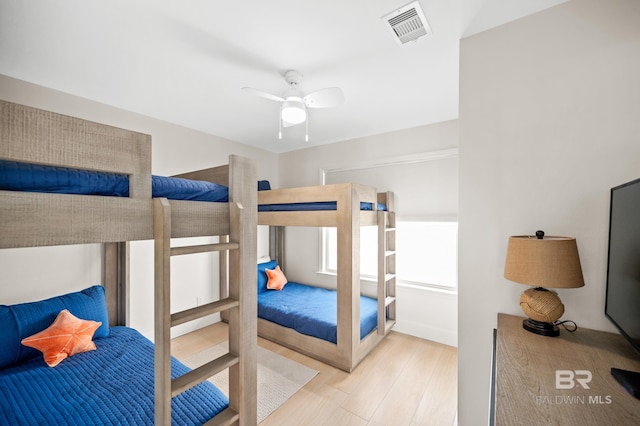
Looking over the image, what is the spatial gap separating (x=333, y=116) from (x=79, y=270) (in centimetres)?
300

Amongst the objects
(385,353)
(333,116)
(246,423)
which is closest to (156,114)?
(333,116)

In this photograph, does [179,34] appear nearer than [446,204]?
Yes

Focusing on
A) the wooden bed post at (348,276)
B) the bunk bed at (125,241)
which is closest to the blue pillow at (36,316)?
the bunk bed at (125,241)

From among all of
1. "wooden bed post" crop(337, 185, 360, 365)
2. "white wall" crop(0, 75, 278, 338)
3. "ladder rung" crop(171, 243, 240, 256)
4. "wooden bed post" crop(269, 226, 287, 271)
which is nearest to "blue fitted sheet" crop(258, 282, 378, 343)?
"wooden bed post" crop(337, 185, 360, 365)

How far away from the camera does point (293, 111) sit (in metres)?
2.03

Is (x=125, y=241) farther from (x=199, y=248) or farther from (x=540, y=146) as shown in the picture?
(x=540, y=146)

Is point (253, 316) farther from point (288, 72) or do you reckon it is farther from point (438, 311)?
point (438, 311)

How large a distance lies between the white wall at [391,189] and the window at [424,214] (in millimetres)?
115

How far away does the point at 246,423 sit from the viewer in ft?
4.67

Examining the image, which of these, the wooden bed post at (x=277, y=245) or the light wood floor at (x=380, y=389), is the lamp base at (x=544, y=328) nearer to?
the light wood floor at (x=380, y=389)

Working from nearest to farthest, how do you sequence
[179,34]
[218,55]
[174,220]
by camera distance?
[174,220] < [179,34] < [218,55]

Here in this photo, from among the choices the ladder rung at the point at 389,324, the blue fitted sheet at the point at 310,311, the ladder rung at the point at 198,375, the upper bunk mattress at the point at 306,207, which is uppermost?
the upper bunk mattress at the point at 306,207

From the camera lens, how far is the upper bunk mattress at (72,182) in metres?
0.89

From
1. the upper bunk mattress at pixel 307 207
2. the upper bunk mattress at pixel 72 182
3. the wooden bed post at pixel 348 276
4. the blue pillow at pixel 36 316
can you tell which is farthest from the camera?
the upper bunk mattress at pixel 307 207
